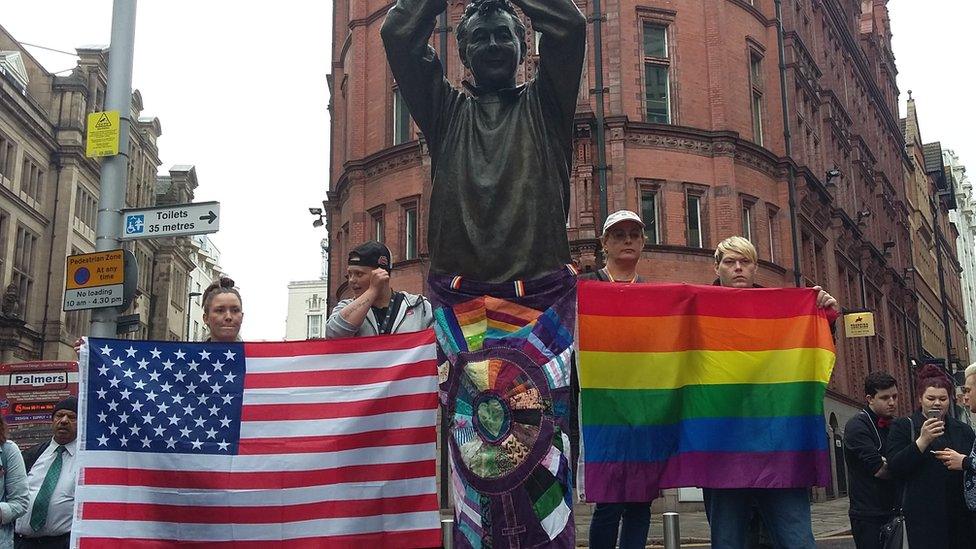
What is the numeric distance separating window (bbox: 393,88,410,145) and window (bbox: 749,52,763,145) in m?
11.7

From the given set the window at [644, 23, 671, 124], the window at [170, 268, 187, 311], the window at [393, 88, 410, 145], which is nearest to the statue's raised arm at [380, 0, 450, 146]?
the window at [644, 23, 671, 124]

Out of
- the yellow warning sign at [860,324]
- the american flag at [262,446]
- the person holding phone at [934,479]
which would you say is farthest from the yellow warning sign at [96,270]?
the yellow warning sign at [860,324]

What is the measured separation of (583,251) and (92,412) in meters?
23.8

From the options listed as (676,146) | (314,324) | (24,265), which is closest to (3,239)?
(24,265)

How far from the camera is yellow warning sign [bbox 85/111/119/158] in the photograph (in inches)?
407

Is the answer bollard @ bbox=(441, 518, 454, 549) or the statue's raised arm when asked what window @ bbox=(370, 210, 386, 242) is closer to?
bollard @ bbox=(441, 518, 454, 549)

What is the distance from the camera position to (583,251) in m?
27.6

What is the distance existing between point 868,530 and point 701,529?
12062 millimetres

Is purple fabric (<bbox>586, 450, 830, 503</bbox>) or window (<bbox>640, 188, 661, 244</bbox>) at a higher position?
window (<bbox>640, 188, 661, 244</bbox>)

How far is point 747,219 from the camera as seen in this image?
31734 millimetres

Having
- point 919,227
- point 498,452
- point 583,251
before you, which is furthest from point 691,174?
point 919,227

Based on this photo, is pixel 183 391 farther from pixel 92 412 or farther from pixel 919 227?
pixel 919 227

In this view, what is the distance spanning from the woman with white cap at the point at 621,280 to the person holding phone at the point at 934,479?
7.23 feet

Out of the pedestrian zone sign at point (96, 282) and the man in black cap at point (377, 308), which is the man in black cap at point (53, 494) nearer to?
the pedestrian zone sign at point (96, 282)
